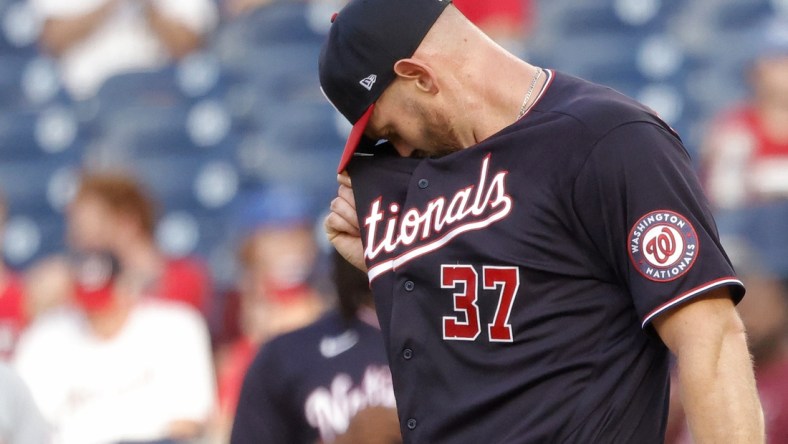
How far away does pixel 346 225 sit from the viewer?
267cm

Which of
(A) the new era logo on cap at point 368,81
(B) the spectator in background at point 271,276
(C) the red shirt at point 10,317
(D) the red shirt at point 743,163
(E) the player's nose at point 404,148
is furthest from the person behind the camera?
(D) the red shirt at point 743,163

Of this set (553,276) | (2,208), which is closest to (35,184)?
(2,208)

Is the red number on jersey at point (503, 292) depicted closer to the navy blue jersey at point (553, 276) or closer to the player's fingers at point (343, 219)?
the navy blue jersey at point (553, 276)

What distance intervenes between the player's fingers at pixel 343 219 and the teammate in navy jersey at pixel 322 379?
77 centimetres

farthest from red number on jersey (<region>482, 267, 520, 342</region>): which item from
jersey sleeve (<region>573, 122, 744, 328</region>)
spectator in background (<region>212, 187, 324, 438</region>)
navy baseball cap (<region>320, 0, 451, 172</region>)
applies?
spectator in background (<region>212, 187, 324, 438</region>)

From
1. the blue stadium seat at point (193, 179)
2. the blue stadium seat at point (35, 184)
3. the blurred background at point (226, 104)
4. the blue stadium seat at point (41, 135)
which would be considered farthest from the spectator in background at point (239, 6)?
the blue stadium seat at point (35, 184)

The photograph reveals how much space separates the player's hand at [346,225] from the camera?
8.71 feet

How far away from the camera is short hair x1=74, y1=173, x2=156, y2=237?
5531 millimetres

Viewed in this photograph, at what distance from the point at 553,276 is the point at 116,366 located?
9.50 feet

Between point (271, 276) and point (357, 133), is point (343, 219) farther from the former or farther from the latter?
point (271, 276)

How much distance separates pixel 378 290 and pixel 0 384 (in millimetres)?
1449

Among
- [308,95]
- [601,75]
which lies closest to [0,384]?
[308,95]

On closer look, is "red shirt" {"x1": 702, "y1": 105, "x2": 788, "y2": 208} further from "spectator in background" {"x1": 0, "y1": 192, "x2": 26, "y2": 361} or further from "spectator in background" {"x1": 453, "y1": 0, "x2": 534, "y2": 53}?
"spectator in background" {"x1": 0, "y1": 192, "x2": 26, "y2": 361}

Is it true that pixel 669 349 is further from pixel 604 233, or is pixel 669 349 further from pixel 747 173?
pixel 747 173
